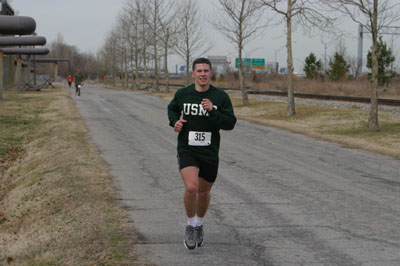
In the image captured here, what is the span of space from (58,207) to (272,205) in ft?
10.2

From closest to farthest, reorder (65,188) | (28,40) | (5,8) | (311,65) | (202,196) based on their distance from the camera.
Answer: (202,196)
(65,188)
(28,40)
(5,8)
(311,65)

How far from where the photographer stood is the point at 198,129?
5559 millimetres

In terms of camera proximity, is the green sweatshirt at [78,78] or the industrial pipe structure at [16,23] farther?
the green sweatshirt at [78,78]

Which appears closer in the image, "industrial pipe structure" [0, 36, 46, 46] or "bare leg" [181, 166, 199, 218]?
"bare leg" [181, 166, 199, 218]

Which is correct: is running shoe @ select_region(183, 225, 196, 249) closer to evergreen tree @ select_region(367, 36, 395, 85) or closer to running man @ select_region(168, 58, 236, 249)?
running man @ select_region(168, 58, 236, 249)

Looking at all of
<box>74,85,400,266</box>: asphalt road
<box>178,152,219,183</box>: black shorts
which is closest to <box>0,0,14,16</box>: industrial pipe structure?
<box>74,85,400,266</box>: asphalt road

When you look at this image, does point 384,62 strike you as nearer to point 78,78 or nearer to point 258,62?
point 78,78

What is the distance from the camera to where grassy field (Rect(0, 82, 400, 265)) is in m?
5.77

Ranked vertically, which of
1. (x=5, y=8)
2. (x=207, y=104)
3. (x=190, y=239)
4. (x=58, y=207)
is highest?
(x=5, y=8)

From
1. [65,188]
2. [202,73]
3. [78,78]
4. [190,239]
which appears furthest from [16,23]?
[78,78]

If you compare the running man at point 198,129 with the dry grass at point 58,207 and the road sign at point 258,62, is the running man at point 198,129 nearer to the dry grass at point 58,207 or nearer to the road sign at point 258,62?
the dry grass at point 58,207

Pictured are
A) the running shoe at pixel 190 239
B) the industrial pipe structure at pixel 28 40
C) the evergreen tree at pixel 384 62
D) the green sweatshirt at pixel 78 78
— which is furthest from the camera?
the evergreen tree at pixel 384 62

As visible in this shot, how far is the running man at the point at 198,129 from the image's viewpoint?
18.1 ft

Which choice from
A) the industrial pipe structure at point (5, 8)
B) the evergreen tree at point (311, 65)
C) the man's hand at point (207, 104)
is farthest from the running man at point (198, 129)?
the evergreen tree at point (311, 65)
